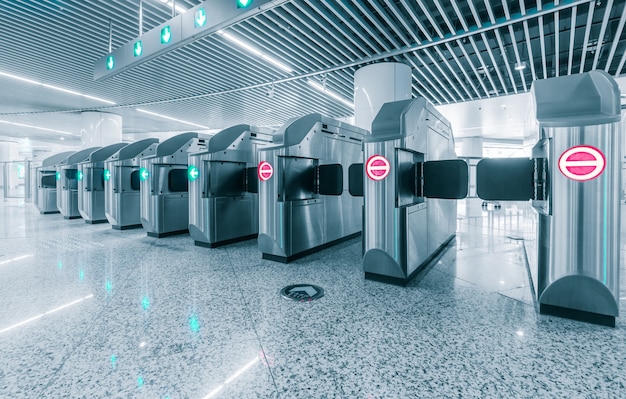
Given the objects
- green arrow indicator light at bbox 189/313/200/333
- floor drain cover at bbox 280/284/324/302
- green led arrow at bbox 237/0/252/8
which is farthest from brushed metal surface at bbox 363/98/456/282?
green led arrow at bbox 237/0/252/8

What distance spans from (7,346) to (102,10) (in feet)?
15.8

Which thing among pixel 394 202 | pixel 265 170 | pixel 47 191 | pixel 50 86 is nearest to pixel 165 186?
pixel 265 170

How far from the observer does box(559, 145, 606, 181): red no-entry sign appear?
1.76 m

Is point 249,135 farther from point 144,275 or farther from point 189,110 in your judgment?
point 189,110

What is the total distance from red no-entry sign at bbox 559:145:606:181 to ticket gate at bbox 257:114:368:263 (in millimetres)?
1839

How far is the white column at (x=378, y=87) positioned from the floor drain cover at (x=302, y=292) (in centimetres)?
394

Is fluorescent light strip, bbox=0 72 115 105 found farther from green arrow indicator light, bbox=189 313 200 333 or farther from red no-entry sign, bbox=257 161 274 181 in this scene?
green arrow indicator light, bbox=189 313 200 333

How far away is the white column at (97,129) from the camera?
10.2 metres

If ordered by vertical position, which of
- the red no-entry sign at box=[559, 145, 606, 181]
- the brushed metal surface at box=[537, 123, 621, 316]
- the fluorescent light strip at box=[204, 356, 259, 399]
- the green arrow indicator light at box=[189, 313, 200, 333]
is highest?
the red no-entry sign at box=[559, 145, 606, 181]

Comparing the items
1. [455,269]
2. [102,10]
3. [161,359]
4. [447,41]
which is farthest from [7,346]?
[447,41]

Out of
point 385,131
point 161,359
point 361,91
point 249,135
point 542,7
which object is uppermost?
point 542,7

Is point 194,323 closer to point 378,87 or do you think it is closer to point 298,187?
point 298,187

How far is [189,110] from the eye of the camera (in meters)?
10.5

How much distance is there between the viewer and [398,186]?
249 cm
